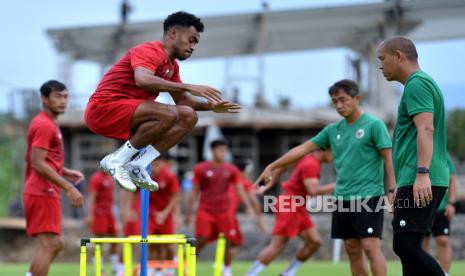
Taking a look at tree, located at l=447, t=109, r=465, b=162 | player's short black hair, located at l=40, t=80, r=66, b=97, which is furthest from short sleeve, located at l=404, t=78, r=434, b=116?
tree, located at l=447, t=109, r=465, b=162

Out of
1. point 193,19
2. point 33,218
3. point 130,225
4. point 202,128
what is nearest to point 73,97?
point 202,128

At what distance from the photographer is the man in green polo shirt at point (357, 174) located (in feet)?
29.3

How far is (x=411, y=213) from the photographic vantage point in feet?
22.0

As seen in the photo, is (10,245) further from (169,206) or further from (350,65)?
(350,65)

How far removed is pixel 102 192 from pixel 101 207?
0.95 feet

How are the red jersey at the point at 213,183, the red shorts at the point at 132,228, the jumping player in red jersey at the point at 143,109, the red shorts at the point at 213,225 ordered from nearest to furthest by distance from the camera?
1. the jumping player in red jersey at the point at 143,109
2. the red shorts at the point at 132,228
3. the red shorts at the point at 213,225
4. the red jersey at the point at 213,183

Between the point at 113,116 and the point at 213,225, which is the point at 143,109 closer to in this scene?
the point at 113,116

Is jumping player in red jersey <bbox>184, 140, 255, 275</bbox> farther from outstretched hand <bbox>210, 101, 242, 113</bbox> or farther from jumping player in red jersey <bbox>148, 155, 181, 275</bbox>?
outstretched hand <bbox>210, 101, 242, 113</bbox>

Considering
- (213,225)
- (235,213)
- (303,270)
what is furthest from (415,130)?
(303,270)

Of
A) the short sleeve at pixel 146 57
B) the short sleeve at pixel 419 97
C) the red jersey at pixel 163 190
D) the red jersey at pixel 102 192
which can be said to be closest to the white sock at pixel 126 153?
the short sleeve at pixel 146 57

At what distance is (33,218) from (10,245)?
12720mm

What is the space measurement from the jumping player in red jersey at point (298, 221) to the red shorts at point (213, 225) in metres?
1.20

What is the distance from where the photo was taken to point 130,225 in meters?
13.4

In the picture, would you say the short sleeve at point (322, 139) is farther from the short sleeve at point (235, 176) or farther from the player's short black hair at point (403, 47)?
the short sleeve at point (235, 176)
